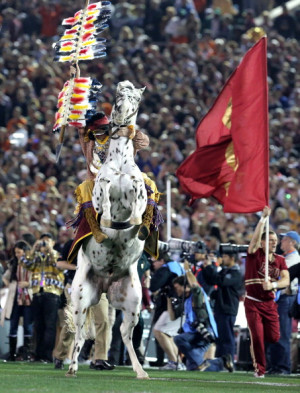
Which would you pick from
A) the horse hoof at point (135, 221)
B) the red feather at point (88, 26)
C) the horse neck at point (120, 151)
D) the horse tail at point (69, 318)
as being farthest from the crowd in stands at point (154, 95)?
the horse hoof at point (135, 221)

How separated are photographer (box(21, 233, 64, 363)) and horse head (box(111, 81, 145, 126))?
19.5ft

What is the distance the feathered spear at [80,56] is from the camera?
1450cm

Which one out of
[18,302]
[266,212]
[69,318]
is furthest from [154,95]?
[69,318]

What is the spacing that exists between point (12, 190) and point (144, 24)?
33.3ft

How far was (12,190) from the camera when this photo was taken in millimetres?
25938

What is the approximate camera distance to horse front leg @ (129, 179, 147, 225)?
13594mm

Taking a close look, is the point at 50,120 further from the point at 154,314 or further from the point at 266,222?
the point at 266,222

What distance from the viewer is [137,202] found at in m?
13.6

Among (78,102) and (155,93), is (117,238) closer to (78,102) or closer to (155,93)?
(78,102)

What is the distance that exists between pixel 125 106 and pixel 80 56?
1242 mm

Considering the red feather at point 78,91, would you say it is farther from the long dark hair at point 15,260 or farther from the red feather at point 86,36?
the long dark hair at point 15,260

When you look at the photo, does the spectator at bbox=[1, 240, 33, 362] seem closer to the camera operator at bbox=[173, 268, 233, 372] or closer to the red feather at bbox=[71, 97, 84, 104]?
the camera operator at bbox=[173, 268, 233, 372]

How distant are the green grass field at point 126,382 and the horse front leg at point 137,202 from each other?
1.72 m

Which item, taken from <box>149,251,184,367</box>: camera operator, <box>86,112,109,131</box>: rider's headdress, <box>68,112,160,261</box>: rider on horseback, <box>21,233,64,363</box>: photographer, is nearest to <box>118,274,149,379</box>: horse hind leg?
<box>68,112,160,261</box>: rider on horseback
